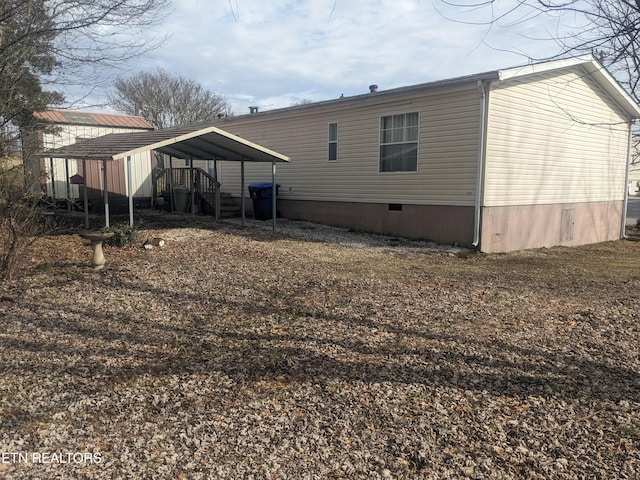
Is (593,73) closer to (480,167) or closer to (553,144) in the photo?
(480,167)

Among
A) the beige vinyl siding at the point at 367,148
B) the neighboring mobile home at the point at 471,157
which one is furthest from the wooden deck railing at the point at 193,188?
→ the neighboring mobile home at the point at 471,157

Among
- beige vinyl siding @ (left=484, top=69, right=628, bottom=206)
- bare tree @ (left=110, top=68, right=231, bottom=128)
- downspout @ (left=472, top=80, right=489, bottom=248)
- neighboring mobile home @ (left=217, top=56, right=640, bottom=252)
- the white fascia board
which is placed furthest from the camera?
bare tree @ (left=110, top=68, right=231, bottom=128)

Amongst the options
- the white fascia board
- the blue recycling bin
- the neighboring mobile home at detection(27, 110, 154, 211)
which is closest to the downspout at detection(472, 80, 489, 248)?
the white fascia board

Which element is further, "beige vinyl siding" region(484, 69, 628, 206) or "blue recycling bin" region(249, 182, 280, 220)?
"blue recycling bin" region(249, 182, 280, 220)

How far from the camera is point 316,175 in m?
13.5

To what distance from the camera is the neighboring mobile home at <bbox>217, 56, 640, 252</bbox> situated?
10.2 meters

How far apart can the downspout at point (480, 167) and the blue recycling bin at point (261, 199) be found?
6.11 metres

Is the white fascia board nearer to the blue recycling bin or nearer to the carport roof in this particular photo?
the carport roof

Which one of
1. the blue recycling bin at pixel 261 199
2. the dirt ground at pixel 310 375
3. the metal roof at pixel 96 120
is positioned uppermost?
the metal roof at pixel 96 120

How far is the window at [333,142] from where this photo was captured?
42.4ft

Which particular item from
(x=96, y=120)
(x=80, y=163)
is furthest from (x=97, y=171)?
(x=96, y=120)

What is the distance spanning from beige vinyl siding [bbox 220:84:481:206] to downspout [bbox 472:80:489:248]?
0.14m

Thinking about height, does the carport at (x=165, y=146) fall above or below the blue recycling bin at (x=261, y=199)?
above

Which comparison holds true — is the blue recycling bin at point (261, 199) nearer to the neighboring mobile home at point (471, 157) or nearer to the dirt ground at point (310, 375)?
the neighboring mobile home at point (471, 157)
